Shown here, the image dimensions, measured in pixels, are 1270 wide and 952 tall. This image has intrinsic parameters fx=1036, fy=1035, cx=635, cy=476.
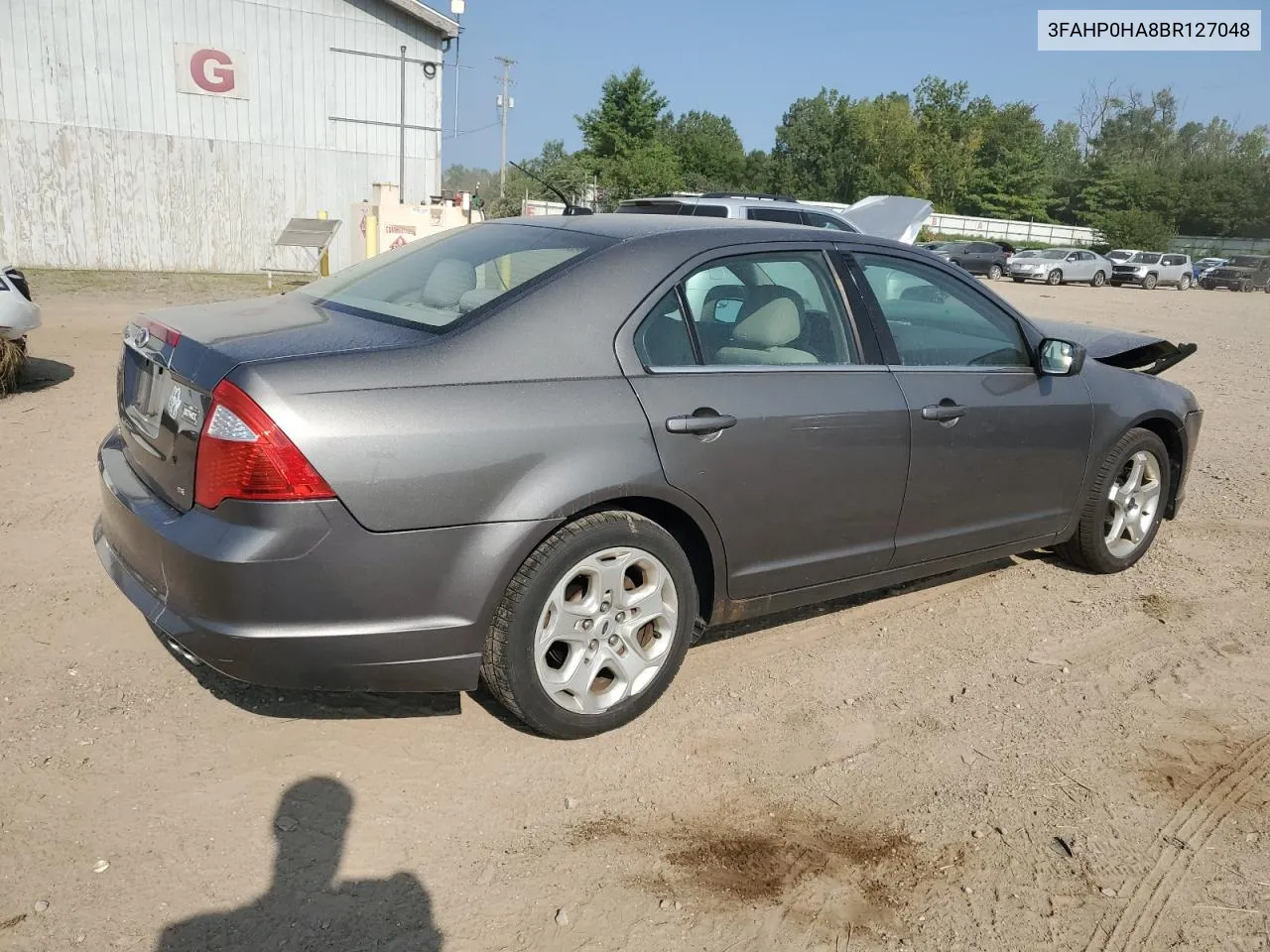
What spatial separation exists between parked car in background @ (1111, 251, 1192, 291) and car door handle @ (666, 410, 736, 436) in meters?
38.2

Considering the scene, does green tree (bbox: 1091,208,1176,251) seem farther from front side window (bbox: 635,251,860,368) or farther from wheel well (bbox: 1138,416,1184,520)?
front side window (bbox: 635,251,860,368)

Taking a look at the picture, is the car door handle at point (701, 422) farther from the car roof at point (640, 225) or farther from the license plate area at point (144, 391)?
the license plate area at point (144, 391)

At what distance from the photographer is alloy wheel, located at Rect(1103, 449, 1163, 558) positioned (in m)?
5.05

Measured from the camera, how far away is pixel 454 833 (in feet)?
9.37

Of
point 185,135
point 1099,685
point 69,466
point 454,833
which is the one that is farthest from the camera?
point 185,135

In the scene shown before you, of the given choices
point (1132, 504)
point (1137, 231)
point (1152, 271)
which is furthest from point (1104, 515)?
point (1137, 231)

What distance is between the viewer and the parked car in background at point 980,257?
34438 millimetres

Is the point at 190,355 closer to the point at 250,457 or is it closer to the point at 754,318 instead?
the point at 250,457

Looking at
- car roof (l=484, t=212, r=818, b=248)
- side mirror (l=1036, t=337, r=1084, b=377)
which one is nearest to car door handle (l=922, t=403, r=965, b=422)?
side mirror (l=1036, t=337, r=1084, b=377)

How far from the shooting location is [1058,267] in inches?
1364

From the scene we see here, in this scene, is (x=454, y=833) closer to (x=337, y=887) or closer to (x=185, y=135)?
(x=337, y=887)

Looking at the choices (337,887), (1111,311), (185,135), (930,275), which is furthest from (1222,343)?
(185,135)

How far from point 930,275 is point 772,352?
1.00 metres

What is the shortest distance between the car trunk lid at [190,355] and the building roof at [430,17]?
65.0ft
